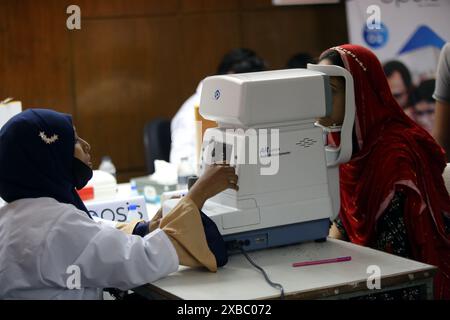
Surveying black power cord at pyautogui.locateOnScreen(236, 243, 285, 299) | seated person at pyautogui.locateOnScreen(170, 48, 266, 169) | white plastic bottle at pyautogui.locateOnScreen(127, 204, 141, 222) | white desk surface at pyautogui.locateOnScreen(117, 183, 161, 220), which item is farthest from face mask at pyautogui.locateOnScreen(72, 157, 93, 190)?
seated person at pyautogui.locateOnScreen(170, 48, 266, 169)

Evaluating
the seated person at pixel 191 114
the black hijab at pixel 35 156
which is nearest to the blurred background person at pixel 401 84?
the seated person at pixel 191 114

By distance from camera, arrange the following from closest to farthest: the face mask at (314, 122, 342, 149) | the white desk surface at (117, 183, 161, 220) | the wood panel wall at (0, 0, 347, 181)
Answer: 1. the face mask at (314, 122, 342, 149)
2. the white desk surface at (117, 183, 161, 220)
3. the wood panel wall at (0, 0, 347, 181)

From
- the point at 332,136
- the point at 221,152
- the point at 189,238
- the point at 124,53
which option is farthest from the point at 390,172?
the point at 124,53

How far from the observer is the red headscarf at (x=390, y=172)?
8.57ft

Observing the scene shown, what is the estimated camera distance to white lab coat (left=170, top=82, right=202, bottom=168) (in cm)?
466

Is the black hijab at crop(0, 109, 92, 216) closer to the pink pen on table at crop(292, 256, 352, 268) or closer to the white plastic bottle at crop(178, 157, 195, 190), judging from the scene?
the pink pen on table at crop(292, 256, 352, 268)

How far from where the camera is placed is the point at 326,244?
2.65m

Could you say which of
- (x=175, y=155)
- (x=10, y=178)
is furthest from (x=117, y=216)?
(x=175, y=155)

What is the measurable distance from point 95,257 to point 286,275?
0.55 m

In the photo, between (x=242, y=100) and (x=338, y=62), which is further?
(x=338, y=62)

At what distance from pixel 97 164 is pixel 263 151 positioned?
348cm

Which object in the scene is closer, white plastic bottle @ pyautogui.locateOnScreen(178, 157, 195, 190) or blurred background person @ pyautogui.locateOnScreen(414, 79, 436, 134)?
white plastic bottle @ pyautogui.locateOnScreen(178, 157, 195, 190)

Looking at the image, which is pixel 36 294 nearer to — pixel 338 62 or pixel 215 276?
pixel 215 276

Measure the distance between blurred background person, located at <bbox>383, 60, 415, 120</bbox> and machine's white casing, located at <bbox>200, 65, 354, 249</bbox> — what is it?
2619 mm
